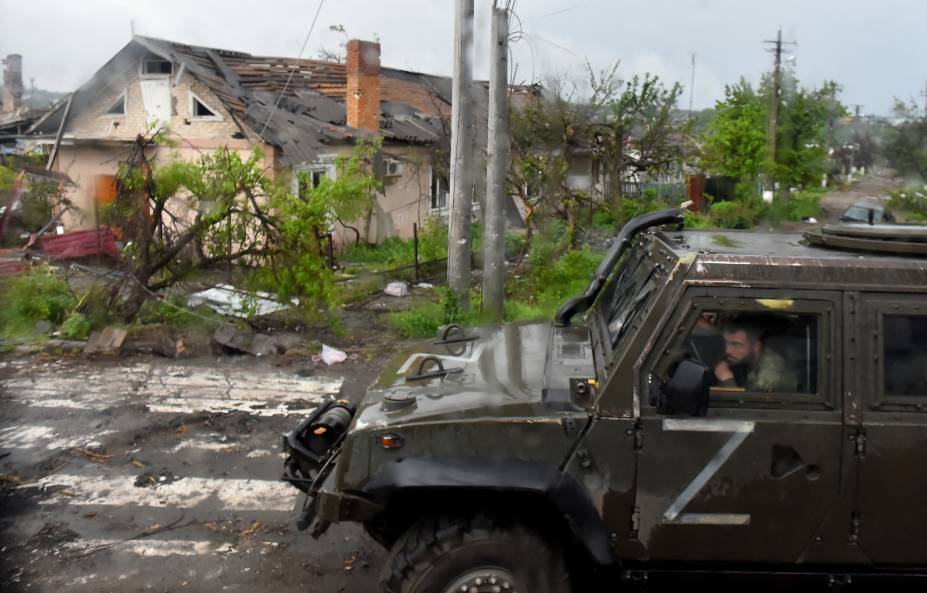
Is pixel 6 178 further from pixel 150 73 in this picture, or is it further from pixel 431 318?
pixel 431 318

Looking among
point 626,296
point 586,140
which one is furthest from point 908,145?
point 626,296

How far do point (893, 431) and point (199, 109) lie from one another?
17.1 m

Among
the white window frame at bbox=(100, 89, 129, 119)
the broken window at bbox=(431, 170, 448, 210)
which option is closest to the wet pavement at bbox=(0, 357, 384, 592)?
the white window frame at bbox=(100, 89, 129, 119)

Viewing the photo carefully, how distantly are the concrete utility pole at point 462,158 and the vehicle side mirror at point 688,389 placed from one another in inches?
301

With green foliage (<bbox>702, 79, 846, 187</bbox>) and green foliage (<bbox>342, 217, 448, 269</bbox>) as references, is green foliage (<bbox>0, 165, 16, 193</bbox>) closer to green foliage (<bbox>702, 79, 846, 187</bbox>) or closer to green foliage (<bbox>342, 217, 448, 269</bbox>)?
green foliage (<bbox>342, 217, 448, 269</bbox>)

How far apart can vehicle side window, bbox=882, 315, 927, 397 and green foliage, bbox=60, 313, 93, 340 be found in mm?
8955

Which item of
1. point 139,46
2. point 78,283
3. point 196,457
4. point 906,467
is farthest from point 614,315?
point 139,46

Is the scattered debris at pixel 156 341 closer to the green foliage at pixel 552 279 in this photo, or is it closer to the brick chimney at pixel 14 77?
the brick chimney at pixel 14 77

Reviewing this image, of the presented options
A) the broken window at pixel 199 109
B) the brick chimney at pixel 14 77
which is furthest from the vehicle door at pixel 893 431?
the broken window at pixel 199 109

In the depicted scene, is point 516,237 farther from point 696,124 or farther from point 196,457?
point 196,457

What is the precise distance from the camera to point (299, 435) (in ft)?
15.4

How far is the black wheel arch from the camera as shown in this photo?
3.76 m

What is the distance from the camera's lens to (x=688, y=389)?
359 centimetres

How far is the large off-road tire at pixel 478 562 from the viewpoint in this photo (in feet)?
12.6
